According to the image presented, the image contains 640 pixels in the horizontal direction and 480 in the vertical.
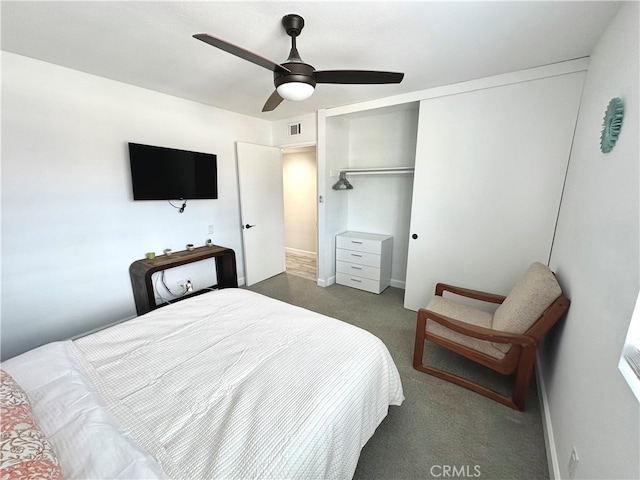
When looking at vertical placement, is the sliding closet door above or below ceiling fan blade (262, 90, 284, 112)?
below

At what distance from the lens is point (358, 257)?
3576mm

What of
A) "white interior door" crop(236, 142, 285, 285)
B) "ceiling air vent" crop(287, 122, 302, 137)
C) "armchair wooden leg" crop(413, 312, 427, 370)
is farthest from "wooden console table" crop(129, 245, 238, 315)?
"armchair wooden leg" crop(413, 312, 427, 370)

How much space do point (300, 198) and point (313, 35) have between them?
11.4 feet

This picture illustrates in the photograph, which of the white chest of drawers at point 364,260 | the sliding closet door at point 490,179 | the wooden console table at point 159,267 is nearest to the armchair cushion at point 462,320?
the sliding closet door at point 490,179

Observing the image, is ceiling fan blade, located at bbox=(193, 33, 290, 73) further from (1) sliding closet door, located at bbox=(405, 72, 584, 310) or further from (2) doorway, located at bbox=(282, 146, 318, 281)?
(2) doorway, located at bbox=(282, 146, 318, 281)

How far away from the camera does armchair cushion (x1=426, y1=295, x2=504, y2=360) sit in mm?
1773

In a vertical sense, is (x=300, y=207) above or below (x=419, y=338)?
above

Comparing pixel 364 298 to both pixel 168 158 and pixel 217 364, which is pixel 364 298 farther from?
pixel 168 158

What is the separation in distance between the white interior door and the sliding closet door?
2.15m

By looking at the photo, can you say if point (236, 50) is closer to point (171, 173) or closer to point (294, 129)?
point (171, 173)

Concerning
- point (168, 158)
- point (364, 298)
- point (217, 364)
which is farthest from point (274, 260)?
point (217, 364)

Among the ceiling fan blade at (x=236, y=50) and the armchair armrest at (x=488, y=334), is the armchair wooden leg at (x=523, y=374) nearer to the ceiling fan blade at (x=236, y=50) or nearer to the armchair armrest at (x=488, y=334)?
the armchair armrest at (x=488, y=334)

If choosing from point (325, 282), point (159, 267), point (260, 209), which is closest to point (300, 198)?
point (260, 209)

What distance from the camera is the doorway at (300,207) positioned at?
189 inches
